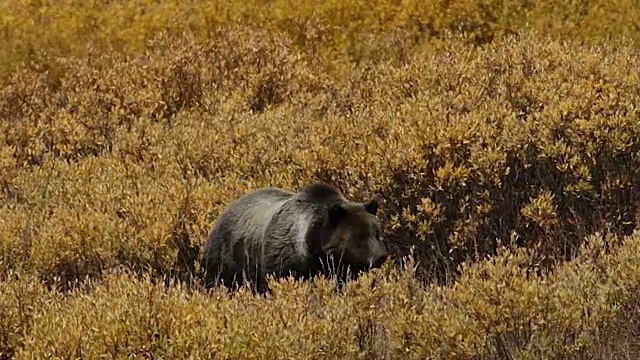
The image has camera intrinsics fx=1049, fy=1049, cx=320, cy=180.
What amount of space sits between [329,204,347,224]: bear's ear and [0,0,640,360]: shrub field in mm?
564

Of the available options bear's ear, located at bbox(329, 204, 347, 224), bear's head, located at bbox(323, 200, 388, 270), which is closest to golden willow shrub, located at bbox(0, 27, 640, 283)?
bear's head, located at bbox(323, 200, 388, 270)

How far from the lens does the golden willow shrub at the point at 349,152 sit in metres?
8.39

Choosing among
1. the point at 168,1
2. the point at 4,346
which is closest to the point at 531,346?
the point at 4,346

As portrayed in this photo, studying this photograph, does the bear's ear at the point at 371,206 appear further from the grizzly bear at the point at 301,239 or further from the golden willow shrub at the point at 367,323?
the golden willow shrub at the point at 367,323

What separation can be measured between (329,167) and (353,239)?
2.56 m

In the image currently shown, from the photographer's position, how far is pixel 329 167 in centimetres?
907

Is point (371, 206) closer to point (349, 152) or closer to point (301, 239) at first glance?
point (301, 239)

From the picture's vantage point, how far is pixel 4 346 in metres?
5.95

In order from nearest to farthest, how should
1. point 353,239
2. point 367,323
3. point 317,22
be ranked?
point 367,323 → point 353,239 → point 317,22

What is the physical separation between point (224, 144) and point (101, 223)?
2.38m

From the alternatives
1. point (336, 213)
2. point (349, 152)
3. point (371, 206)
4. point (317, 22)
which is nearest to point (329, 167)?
point (349, 152)

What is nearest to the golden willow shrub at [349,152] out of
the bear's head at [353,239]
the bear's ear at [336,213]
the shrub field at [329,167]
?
the shrub field at [329,167]

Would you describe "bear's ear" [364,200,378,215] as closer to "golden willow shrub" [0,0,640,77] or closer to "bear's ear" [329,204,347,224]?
"bear's ear" [329,204,347,224]

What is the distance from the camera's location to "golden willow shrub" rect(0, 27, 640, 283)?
839 cm
